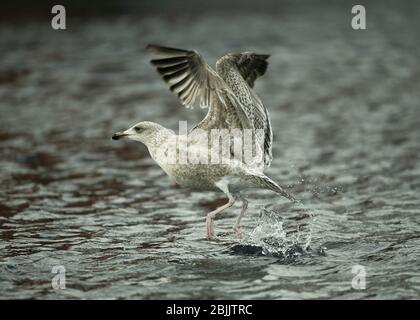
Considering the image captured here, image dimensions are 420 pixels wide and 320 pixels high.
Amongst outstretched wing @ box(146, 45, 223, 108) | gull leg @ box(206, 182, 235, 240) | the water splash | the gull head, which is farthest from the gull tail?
the gull head

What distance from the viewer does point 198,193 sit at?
10469 millimetres

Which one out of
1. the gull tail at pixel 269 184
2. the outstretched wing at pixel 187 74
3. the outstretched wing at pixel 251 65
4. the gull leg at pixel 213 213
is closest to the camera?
the outstretched wing at pixel 187 74

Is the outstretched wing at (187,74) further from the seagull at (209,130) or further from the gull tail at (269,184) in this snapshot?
the gull tail at (269,184)

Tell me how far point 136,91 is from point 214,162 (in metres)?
10.1

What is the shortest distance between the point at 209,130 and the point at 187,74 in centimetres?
68

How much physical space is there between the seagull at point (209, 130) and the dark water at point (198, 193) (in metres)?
0.63

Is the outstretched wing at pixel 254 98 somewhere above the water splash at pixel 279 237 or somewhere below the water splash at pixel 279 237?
above

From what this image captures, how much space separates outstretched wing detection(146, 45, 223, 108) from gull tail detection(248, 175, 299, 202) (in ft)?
2.89

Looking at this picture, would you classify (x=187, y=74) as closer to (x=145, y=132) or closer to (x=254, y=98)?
(x=145, y=132)

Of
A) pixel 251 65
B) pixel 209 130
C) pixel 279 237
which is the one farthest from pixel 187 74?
pixel 279 237

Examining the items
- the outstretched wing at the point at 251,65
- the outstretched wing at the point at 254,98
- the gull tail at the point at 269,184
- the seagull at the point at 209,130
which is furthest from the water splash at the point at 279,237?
the outstretched wing at the point at 251,65

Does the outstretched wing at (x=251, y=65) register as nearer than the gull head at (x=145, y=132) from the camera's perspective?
No

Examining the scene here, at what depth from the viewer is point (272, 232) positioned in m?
8.24

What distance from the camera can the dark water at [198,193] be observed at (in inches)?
277
